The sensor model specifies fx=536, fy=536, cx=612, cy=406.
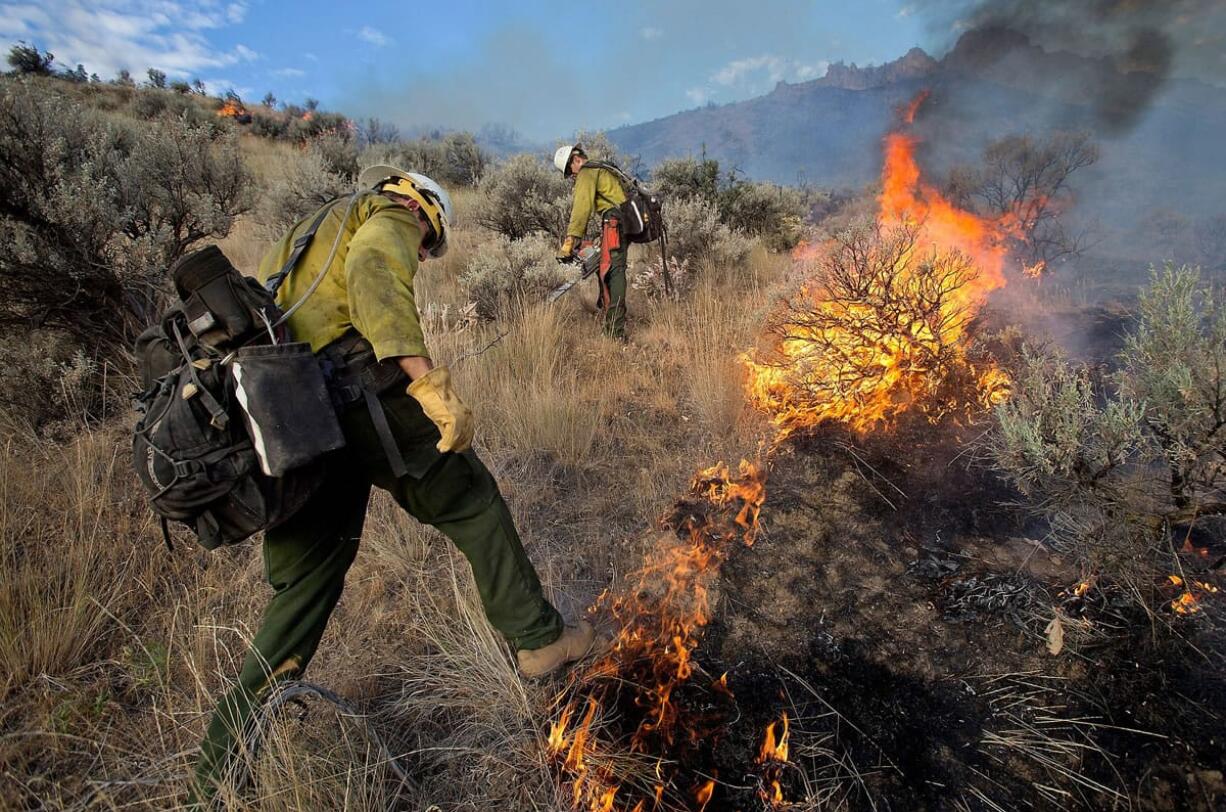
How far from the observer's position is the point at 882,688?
2.18m

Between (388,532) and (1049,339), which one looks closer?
(388,532)

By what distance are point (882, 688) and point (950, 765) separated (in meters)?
0.33

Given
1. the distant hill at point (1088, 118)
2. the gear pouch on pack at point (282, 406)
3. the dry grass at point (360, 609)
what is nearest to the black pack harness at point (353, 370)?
the gear pouch on pack at point (282, 406)

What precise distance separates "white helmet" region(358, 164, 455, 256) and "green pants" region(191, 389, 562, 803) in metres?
0.74

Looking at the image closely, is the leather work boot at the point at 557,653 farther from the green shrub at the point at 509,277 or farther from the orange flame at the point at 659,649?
the green shrub at the point at 509,277

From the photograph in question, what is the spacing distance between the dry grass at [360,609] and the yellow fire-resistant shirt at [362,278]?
46.6 inches

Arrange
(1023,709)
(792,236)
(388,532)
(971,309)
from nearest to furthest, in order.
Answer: (1023,709), (388,532), (971,309), (792,236)

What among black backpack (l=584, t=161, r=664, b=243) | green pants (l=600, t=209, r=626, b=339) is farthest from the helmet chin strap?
black backpack (l=584, t=161, r=664, b=243)

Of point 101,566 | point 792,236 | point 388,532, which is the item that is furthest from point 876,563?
point 792,236

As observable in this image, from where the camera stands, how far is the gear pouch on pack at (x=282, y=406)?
5.07 feet

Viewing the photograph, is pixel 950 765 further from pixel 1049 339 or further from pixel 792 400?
pixel 1049 339

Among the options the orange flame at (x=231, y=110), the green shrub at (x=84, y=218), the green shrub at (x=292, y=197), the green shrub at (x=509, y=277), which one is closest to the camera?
the green shrub at (x=84, y=218)

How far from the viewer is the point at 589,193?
6.17m

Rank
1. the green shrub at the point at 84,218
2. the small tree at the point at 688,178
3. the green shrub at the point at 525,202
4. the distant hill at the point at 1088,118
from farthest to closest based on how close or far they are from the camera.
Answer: the small tree at the point at 688,178 < the green shrub at the point at 525,202 < the distant hill at the point at 1088,118 < the green shrub at the point at 84,218
